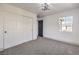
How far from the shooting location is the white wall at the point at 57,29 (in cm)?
486

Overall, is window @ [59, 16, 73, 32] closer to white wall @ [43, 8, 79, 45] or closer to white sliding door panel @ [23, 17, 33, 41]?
white wall @ [43, 8, 79, 45]

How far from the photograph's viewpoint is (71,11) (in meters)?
5.16

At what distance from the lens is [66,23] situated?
18.5 ft

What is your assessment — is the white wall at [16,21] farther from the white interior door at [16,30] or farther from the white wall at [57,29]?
the white wall at [57,29]

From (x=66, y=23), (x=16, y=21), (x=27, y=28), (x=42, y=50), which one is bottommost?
(x=42, y=50)

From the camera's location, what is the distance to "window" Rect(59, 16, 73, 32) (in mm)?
5301

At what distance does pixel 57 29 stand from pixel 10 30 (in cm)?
369

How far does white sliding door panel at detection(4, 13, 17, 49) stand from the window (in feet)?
11.1

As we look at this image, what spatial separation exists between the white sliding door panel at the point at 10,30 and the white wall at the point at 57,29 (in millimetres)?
3365

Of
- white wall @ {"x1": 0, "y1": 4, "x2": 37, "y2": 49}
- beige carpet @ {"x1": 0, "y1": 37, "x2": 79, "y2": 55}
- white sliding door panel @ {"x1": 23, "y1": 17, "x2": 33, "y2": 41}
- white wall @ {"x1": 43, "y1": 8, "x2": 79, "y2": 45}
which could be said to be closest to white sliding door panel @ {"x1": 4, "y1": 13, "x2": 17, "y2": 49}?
white wall @ {"x1": 0, "y1": 4, "x2": 37, "y2": 49}

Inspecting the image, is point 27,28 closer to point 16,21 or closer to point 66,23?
point 16,21

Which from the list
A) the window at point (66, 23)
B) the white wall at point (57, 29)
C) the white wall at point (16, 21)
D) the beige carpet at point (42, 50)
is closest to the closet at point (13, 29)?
the white wall at point (16, 21)

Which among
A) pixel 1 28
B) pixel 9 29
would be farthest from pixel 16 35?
pixel 1 28

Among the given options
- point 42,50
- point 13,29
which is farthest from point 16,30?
point 42,50
